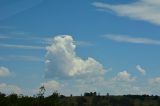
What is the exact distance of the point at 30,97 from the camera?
138000 millimetres

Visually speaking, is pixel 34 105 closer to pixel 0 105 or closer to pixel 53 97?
pixel 53 97

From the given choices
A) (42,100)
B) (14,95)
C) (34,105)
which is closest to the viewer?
(34,105)

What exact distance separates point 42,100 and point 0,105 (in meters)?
19.7

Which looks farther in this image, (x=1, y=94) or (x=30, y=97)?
(x=1, y=94)

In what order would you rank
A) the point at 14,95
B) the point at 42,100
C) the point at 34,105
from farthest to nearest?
the point at 14,95
the point at 42,100
the point at 34,105

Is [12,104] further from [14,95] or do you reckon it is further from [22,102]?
[14,95]

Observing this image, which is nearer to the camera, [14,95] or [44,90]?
[44,90]

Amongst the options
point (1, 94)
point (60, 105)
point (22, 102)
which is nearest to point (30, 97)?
point (22, 102)

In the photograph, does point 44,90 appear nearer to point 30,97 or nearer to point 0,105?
point 30,97

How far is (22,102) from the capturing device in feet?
456

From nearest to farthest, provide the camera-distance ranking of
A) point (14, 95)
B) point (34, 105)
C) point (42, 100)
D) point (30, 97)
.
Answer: point (34, 105), point (42, 100), point (30, 97), point (14, 95)

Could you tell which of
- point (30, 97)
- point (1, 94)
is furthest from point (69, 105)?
point (1, 94)

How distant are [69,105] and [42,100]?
64.7 ft

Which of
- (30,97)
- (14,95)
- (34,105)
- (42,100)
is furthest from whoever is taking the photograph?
(14,95)
